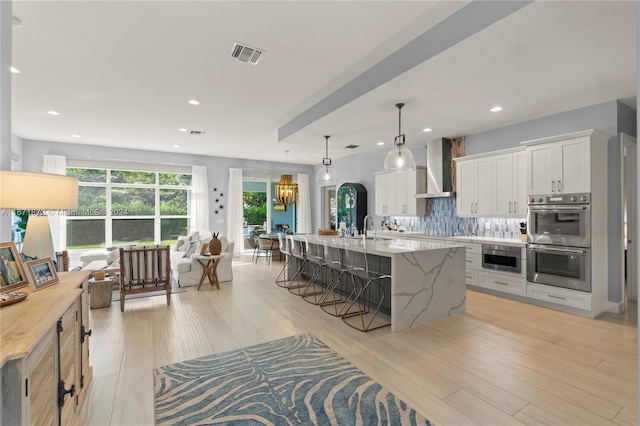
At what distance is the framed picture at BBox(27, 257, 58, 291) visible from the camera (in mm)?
1804

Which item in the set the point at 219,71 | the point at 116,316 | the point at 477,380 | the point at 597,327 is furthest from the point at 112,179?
the point at 597,327

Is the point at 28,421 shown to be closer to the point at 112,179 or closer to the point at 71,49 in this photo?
the point at 71,49

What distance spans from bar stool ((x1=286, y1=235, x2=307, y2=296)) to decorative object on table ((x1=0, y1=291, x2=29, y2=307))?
3.62m

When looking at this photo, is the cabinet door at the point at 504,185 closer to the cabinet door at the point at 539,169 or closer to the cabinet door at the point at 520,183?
the cabinet door at the point at 520,183

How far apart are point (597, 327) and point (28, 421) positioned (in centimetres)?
495

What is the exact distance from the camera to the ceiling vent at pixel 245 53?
9.89 ft

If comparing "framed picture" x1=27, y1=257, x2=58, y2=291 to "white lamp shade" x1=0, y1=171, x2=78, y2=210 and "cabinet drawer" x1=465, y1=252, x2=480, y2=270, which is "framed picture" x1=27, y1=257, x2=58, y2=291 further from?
"cabinet drawer" x1=465, y1=252, x2=480, y2=270

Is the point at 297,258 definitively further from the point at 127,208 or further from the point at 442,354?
the point at 127,208

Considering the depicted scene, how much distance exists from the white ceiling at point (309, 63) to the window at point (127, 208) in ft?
8.67

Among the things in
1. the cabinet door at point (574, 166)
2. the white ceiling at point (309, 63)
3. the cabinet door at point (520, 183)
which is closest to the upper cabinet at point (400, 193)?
the white ceiling at point (309, 63)

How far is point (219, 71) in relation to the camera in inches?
139

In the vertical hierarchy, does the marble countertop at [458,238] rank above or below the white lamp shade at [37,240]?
below

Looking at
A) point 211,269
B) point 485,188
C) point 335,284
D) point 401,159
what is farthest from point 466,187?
point 211,269

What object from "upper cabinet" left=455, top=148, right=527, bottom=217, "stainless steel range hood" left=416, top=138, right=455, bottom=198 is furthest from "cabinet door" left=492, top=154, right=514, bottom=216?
"stainless steel range hood" left=416, top=138, right=455, bottom=198
